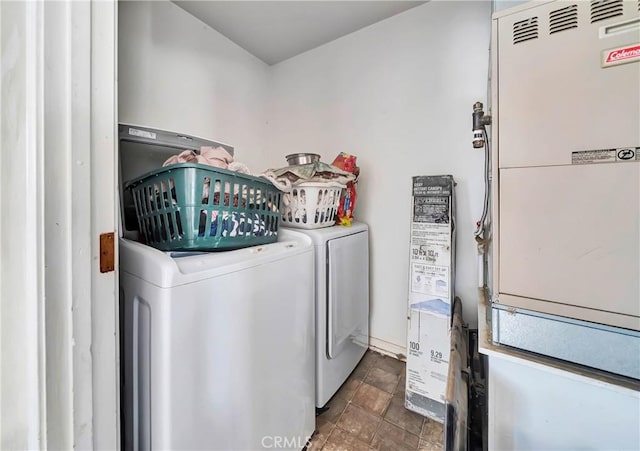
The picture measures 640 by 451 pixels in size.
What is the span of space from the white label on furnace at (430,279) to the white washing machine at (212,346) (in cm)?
72

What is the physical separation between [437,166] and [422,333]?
978 millimetres

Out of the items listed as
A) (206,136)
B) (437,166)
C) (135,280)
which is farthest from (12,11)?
(437,166)

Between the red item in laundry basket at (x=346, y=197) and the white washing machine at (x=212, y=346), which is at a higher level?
the red item in laundry basket at (x=346, y=197)

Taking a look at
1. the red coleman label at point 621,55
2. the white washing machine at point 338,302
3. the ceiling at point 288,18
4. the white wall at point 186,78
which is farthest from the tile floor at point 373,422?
the ceiling at point 288,18

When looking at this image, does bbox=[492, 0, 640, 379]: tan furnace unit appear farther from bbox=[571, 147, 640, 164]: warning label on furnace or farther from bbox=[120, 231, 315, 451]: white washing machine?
bbox=[120, 231, 315, 451]: white washing machine

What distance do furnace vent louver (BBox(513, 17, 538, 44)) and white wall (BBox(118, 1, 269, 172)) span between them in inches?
66.9

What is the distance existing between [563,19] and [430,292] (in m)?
1.16

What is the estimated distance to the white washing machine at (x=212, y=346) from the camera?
2.07 ft

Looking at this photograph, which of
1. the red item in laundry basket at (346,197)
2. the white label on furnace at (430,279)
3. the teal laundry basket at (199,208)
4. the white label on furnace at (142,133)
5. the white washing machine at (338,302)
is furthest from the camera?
the red item in laundry basket at (346,197)

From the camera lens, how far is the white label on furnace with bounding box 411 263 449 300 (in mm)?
1338

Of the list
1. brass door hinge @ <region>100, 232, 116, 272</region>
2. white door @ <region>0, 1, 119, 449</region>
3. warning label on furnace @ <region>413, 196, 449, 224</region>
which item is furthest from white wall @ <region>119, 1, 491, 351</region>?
brass door hinge @ <region>100, 232, 116, 272</region>

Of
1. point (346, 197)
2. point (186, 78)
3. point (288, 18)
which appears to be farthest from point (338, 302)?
point (288, 18)

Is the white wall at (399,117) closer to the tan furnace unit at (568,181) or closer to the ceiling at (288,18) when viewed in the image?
the ceiling at (288,18)

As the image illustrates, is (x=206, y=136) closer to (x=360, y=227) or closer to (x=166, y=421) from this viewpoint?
(x=360, y=227)
